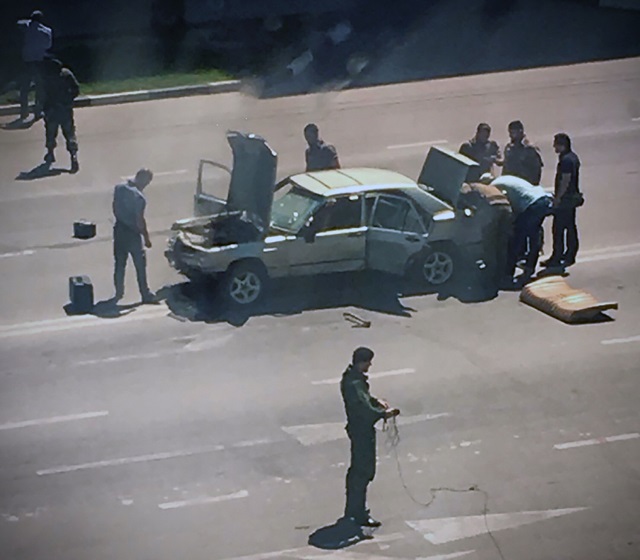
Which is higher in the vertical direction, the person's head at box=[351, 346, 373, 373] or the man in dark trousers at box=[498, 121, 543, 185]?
the man in dark trousers at box=[498, 121, 543, 185]

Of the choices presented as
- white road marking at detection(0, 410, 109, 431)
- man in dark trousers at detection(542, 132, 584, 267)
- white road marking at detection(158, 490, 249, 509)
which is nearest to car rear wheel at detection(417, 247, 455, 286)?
man in dark trousers at detection(542, 132, 584, 267)

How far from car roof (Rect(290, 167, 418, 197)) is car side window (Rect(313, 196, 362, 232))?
3.8 inches

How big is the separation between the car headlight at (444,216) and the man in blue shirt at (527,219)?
32.1 inches

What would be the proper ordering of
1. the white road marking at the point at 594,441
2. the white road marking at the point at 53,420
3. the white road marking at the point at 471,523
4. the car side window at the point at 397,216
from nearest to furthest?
1. the white road marking at the point at 471,523
2. the white road marking at the point at 594,441
3. the white road marking at the point at 53,420
4. the car side window at the point at 397,216

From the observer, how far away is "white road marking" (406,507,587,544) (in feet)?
38.9

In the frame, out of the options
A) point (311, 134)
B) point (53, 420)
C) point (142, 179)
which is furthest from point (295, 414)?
point (311, 134)

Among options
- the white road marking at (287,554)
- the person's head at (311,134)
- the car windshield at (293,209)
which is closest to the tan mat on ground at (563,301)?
the car windshield at (293,209)

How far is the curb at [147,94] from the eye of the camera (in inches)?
996

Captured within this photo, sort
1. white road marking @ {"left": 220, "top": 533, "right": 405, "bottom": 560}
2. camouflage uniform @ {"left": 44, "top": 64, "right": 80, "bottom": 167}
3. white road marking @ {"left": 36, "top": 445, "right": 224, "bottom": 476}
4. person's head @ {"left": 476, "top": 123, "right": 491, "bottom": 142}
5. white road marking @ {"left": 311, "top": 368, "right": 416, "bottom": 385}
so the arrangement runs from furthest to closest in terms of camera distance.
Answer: camouflage uniform @ {"left": 44, "top": 64, "right": 80, "bottom": 167}, person's head @ {"left": 476, "top": 123, "right": 491, "bottom": 142}, white road marking @ {"left": 311, "top": 368, "right": 416, "bottom": 385}, white road marking @ {"left": 36, "top": 445, "right": 224, "bottom": 476}, white road marking @ {"left": 220, "top": 533, "right": 405, "bottom": 560}

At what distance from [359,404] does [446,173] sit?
653 cm

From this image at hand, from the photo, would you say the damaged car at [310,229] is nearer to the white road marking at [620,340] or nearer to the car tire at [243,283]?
the car tire at [243,283]

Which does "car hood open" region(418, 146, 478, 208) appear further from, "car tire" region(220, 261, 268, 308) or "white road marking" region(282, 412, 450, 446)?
"white road marking" region(282, 412, 450, 446)

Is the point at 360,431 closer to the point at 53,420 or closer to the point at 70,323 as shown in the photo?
the point at 53,420

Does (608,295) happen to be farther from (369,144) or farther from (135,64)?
(135,64)
